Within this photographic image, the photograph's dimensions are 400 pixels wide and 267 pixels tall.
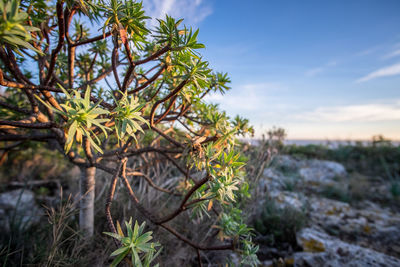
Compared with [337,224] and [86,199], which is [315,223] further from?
[86,199]

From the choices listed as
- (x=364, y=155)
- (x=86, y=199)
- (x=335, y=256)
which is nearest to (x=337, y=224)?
(x=335, y=256)

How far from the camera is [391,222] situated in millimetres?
3832

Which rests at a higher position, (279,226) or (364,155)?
(364,155)

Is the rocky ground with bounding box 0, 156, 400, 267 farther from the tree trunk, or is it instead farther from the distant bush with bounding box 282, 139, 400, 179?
the distant bush with bounding box 282, 139, 400, 179

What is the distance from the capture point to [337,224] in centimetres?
363

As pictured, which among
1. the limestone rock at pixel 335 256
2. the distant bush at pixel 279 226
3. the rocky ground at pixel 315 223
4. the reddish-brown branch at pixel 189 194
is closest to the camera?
the reddish-brown branch at pixel 189 194

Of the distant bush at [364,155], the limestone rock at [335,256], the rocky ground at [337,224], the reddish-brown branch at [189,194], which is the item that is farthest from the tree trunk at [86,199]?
the distant bush at [364,155]

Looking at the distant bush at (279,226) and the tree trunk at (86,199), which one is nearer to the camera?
the tree trunk at (86,199)

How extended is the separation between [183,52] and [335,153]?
1196cm

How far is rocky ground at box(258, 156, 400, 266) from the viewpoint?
225 cm

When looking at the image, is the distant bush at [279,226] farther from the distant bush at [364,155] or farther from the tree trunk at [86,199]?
the distant bush at [364,155]

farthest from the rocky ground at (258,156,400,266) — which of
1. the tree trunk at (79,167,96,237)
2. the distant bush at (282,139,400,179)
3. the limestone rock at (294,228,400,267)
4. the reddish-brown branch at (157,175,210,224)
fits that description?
the tree trunk at (79,167,96,237)

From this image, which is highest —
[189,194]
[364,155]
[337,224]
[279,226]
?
[189,194]

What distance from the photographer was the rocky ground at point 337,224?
2254 mm
